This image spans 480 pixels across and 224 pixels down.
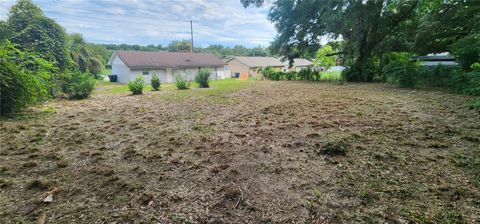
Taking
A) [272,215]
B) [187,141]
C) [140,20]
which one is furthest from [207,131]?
[140,20]

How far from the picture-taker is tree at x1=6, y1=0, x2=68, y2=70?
838 cm

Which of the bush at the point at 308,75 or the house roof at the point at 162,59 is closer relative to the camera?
the bush at the point at 308,75

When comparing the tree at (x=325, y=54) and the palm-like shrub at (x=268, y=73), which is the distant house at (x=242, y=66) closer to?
the tree at (x=325, y=54)

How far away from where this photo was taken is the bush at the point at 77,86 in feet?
28.7

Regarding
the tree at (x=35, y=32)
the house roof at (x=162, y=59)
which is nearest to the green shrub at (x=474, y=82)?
the tree at (x=35, y=32)

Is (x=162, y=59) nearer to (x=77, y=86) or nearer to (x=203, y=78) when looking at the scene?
(x=203, y=78)

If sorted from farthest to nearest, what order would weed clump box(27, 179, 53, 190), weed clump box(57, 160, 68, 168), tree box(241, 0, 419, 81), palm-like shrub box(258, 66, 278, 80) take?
palm-like shrub box(258, 66, 278, 80) < tree box(241, 0, 419, 81) < weed clump box(57, 160, 68, 168) < weed clump box(27, 179, 53, 190)

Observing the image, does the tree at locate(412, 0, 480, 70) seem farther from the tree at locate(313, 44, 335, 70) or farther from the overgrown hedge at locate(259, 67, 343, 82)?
the tree at locate(313, 44, 335, 70)

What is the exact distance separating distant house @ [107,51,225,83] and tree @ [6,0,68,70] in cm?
925

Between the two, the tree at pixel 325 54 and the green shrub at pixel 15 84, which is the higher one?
the tree at pixel 325 54

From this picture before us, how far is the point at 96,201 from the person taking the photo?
1806 mm

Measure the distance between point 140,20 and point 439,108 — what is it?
27023 millimetres

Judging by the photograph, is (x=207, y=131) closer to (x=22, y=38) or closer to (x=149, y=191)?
(x=149, y=191)

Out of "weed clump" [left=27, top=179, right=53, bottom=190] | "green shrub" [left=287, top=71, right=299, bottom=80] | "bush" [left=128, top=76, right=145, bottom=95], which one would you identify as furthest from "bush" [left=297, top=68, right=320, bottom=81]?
"weed clump" [left=27, top=179, right=53, bottom=190]
